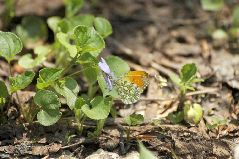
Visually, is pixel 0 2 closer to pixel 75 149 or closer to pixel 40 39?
pixel 40 39

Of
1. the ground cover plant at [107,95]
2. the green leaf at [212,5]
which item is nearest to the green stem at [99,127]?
the ground cover plant at [107,95]

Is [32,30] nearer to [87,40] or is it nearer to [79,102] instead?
[87,40]

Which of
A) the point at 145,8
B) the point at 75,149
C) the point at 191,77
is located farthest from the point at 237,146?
the point at 145,8

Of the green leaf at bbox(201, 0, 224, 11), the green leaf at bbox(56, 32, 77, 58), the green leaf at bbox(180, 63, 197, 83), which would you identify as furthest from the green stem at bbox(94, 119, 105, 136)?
Result: the green leaf at bbox(201, 0, 224, 11)

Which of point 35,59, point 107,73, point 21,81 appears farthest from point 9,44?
point 107,73

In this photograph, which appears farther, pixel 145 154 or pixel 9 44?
pixel 9 44

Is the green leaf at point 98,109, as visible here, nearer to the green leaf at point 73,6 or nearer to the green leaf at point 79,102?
the green leaf at point 79,102

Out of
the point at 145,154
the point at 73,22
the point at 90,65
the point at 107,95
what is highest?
the point at 73,22
